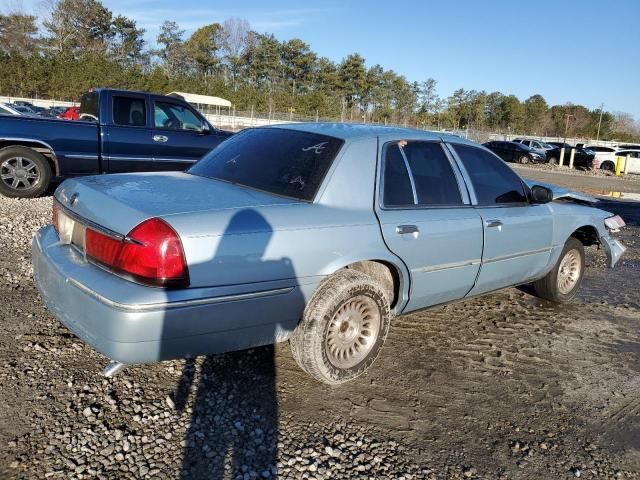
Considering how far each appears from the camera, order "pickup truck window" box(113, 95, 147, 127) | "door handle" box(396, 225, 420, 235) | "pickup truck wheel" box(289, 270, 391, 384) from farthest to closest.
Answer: "pickup truck window" box(113, 95, 147, 127) < "door handle" box(396, 225, 420, 235) < "pickup truck wheel" box(289, 270, 391, 384)

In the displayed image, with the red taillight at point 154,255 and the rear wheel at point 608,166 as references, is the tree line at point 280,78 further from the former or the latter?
the red taillight at point 154,255

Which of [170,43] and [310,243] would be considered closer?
[310,243]

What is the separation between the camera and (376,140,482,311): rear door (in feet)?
11.7

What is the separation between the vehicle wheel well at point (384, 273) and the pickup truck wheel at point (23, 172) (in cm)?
644

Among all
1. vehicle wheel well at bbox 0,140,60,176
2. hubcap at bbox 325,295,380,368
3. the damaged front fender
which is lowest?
hubcap at bbox 325,295,380,368

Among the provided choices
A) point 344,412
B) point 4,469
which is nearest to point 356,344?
point 344,412

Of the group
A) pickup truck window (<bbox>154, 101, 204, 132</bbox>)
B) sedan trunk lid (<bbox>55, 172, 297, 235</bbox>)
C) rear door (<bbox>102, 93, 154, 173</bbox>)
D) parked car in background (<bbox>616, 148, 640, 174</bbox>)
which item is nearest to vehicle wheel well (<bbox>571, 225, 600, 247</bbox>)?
sedan trunk lid (<bbox>55, 172, 297, 235</bbox>)

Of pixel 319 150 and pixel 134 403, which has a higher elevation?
→ pixel 319 150

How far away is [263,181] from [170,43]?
256 ft

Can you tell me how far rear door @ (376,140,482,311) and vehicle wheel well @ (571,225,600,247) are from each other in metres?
1.94

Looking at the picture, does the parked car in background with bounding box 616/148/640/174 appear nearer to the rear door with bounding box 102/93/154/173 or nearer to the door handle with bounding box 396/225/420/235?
the rear door with bounding box 102/93/154/173

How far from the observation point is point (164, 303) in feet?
8.64

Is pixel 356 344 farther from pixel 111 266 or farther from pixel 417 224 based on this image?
pixel 111 266

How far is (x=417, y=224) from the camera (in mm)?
3635
